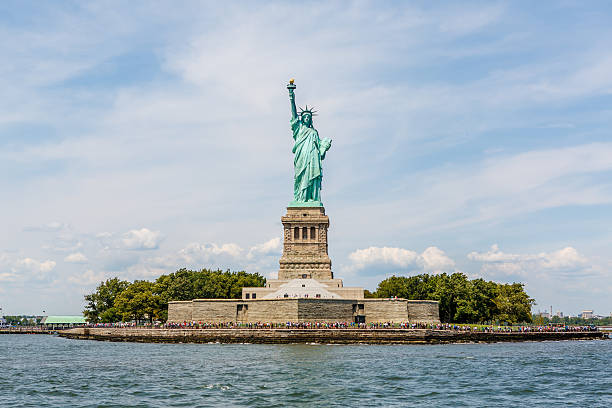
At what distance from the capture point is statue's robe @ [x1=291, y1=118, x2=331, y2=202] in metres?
90.6

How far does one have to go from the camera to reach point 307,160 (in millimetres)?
91250

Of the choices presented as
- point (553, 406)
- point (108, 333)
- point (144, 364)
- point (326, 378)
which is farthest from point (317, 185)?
point (553, 406)

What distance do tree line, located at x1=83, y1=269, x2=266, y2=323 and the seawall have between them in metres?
15.4

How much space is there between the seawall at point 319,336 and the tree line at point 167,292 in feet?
50.6

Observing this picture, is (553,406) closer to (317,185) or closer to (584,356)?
(584,356)

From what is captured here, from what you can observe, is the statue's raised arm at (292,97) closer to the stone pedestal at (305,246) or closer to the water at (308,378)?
the stone pedestal at (305,246)

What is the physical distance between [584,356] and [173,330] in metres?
41.0

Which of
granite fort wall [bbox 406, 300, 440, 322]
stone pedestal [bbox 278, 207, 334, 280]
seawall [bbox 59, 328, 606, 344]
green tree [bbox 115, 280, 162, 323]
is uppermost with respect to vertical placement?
stone pedestal [bbox 278, 207, 334, 280]

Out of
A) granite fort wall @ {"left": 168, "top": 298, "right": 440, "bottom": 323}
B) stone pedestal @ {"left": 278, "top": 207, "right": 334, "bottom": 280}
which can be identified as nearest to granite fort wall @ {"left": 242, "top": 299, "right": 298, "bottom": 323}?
granite fort wall @ {"left": 168, "top": 298, "right": 440, "bottom": 323}

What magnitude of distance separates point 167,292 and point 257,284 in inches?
535

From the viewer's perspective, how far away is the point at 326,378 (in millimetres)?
39188

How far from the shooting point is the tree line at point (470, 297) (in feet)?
283

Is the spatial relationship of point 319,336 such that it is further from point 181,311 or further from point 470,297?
point 470,297

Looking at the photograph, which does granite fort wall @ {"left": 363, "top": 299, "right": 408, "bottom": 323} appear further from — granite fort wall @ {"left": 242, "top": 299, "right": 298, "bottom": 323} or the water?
the water
